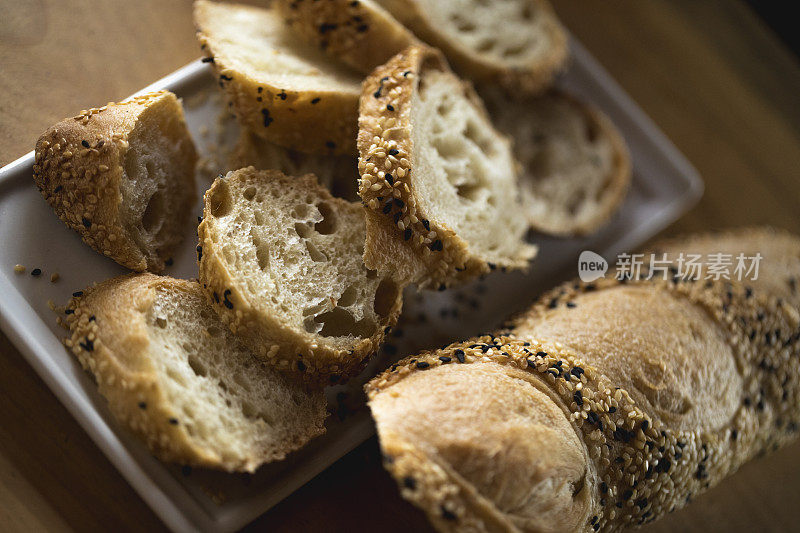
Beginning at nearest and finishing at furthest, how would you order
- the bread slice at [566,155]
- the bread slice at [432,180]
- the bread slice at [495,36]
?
the bread slice at [432,180]
the bread slice at [495,36]
the bread slice at [566,155]

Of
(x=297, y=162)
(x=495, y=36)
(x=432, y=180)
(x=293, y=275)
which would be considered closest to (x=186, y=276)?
(x=293, y=275)

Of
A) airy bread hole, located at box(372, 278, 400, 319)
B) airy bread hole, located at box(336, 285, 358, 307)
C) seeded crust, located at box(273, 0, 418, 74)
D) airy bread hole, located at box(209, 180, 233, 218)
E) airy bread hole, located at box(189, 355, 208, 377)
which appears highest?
seeded crust, located at box(273, 0, 418, 74)

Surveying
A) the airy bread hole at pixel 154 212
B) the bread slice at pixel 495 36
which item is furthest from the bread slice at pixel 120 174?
the bread slice at pixel 495 36

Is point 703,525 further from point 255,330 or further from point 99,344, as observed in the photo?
point 99,344

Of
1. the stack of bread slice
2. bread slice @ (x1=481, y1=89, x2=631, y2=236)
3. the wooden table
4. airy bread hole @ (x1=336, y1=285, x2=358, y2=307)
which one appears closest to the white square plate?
the stack of bread slice

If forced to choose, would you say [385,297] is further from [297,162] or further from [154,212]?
[154,212]

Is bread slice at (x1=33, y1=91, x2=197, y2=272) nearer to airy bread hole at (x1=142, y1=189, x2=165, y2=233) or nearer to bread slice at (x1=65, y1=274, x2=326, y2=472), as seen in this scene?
airy bread hole at (x1=142, y1=189, x2=165, y2=233)

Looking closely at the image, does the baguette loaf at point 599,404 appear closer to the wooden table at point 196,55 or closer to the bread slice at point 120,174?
the wooden table at point 196,55
